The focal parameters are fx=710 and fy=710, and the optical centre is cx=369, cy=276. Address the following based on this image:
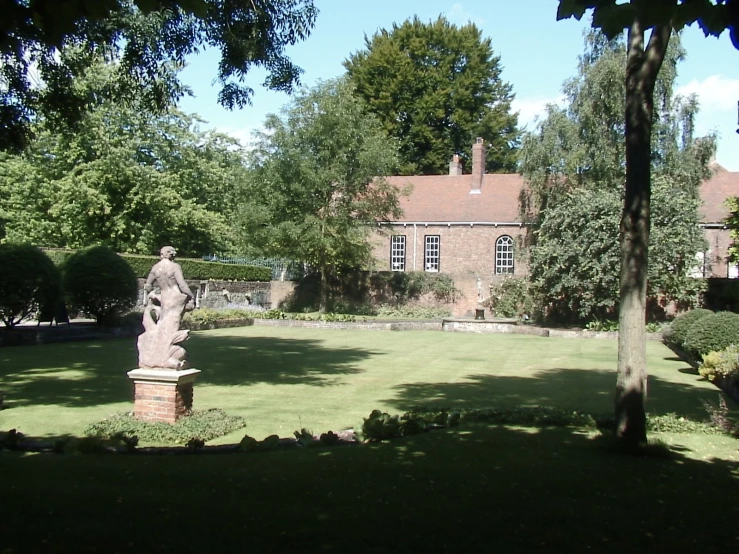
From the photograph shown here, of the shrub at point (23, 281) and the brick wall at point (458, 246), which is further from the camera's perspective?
the brick wall at point (458, 246)

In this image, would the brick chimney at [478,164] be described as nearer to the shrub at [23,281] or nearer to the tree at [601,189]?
the tree at [601,189]

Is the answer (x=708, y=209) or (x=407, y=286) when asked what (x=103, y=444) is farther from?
(x=708, y=209)

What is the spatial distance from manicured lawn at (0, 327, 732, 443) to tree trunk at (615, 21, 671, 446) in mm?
3759

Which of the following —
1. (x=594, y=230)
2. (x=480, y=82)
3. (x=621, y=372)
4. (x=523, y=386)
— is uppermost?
(x=480, y=82)

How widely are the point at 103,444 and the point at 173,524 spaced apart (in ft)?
9.25

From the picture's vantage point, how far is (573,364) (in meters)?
18.3

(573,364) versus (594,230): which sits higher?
(594,230)

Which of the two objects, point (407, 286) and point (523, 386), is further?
point (407, 286)

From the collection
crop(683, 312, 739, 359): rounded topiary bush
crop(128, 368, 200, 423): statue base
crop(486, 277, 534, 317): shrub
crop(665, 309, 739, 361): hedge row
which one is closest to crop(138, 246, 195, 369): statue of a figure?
crop(128, 368, 200, 423): statue base

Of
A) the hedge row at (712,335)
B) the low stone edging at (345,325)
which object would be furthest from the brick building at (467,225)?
the hedge row at (712,335)

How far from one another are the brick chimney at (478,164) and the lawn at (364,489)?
104ft

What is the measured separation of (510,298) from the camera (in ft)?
118

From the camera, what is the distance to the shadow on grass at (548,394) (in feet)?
38.0

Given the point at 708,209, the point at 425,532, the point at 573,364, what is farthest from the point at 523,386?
the point at 708,209
